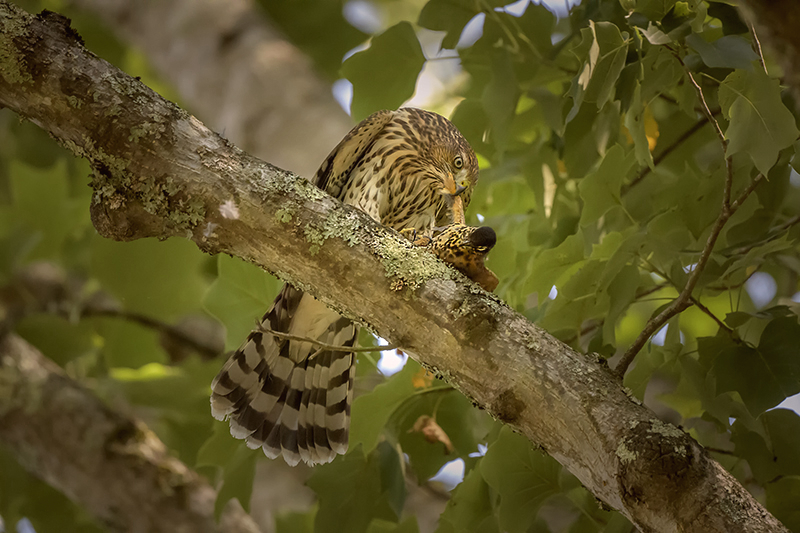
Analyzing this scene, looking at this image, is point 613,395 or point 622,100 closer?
point 613,395

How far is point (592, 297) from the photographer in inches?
81.4

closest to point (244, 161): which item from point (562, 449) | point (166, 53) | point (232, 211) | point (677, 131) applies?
point (232, 211)

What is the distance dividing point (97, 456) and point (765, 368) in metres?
3.01

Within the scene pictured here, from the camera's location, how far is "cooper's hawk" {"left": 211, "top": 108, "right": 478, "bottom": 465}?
282 cm

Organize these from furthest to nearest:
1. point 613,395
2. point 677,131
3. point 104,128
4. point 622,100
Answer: point 677,131 < point 622,100 < point 104,128 < point 613,395

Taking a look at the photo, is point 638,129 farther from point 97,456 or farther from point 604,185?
point 97,456

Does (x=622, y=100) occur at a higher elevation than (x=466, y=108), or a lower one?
higher

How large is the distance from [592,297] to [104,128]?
141 cm

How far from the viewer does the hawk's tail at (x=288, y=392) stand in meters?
2.80

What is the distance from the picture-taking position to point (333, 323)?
10.1ft

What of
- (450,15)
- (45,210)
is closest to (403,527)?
(450,15)

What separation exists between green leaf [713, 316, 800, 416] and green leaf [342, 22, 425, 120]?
4.59ft

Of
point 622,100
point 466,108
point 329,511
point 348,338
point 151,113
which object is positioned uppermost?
point 622,100

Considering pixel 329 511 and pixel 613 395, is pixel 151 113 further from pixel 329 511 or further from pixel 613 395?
pixel 329 511
